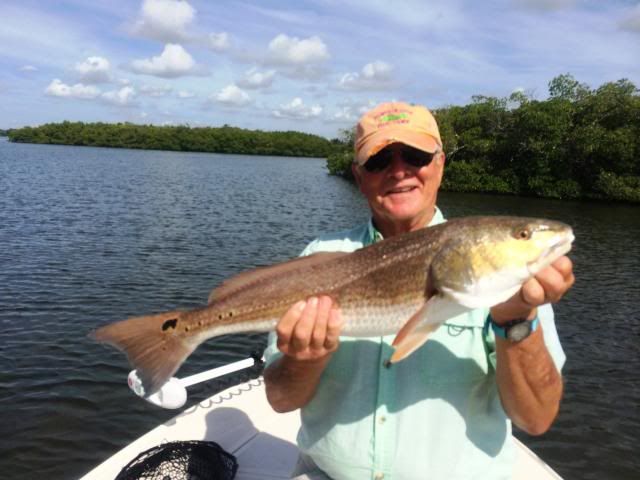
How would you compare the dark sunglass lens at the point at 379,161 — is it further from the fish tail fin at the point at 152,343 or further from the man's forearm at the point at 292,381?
the fish tail fin at the point at 152,343

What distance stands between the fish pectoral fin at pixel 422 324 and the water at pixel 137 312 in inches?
193

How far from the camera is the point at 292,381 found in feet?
9.65

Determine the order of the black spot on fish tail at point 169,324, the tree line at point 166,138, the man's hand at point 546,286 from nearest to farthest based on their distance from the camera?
the man's hand at point 546,286 → the black spot on fish tail at point 169,324 → the tree line at point 166,138

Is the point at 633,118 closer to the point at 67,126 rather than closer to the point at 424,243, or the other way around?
the point at 424,243

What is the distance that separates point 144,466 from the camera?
422cm

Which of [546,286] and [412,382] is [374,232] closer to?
[412,382]

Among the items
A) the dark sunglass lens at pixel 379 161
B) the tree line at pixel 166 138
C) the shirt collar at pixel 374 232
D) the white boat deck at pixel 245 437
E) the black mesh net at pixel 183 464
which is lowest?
the white boat deck at pixel 245 437

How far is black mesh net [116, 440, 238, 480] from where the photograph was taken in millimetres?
4207

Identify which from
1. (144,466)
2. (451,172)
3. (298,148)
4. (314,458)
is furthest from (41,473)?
(298,148)

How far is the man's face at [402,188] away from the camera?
10.4 ft

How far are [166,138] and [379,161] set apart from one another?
14253cm

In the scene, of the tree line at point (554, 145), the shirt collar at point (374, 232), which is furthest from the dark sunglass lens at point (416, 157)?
the tree line at point (554, 145)

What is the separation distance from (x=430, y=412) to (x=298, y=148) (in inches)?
6014

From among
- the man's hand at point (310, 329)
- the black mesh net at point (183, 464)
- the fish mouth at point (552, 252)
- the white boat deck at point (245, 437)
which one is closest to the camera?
the fish mouth at point (552, 252)
